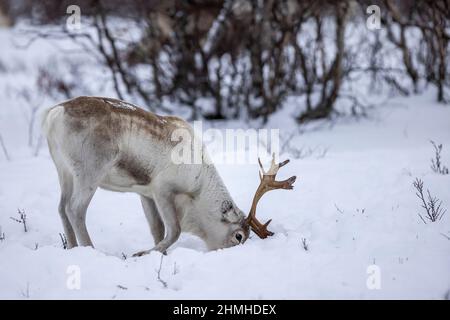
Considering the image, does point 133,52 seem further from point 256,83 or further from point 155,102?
point 256,83

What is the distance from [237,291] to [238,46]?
7.77 meters

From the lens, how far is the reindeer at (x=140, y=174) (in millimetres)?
4121

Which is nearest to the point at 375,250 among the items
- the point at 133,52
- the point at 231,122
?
the point at 231,122

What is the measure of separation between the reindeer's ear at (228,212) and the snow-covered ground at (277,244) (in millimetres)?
297

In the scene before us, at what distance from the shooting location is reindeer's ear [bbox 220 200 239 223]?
4.69 m

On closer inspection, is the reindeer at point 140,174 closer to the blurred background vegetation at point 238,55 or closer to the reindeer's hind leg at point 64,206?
the reindeer's hind leg at point 64,206

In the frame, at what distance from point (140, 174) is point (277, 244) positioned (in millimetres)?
1338

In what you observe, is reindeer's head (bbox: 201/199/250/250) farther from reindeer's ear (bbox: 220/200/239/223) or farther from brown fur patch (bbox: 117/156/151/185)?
brown fur patch (bbox: 117/156/151/185)

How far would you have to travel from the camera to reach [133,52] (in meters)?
10.6
